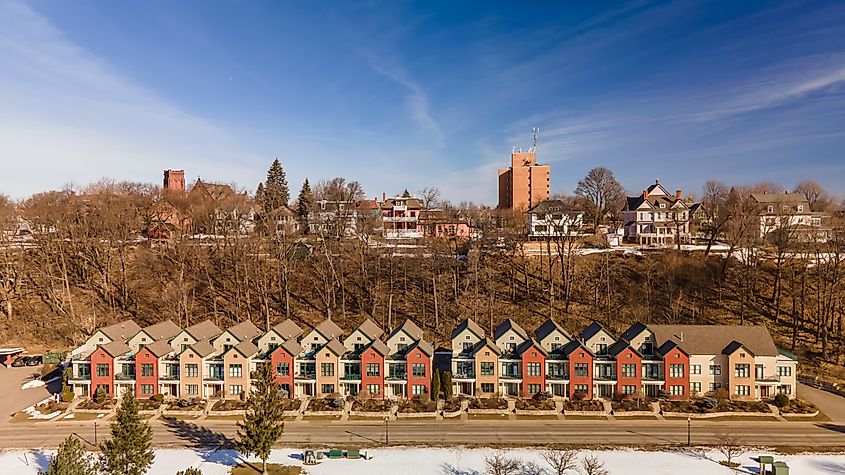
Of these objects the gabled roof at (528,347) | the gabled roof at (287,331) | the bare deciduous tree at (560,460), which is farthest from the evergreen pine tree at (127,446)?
the gabled roof at (528,347)

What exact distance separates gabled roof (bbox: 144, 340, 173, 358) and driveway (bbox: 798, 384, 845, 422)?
50.3m

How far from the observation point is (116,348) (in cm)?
4266

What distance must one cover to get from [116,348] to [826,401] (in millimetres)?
55977

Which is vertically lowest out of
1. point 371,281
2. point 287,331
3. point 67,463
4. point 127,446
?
point 127,446

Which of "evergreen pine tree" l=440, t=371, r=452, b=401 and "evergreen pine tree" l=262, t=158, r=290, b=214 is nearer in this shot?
"evergreen pine tree" l=440, t=371, r=452, b=401

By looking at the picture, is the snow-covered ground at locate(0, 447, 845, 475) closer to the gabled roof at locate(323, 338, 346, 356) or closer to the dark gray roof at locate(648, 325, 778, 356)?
the gabled roof at locate(323, 338, 346, 356)

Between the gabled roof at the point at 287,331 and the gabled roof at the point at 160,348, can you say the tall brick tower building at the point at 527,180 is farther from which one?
the gabled roof at the point at 160,348

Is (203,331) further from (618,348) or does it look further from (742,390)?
(742,390)

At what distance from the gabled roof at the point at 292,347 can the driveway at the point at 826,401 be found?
130 feet

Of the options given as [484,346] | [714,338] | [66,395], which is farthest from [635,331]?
[66,395]

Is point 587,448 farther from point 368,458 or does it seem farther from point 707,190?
point 707,190

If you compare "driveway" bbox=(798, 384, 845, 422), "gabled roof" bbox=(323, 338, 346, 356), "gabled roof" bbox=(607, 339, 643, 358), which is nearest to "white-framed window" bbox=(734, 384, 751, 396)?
"driveway" bbox=(798, 384, 845, 422)

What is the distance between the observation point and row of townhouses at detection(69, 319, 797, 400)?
40.9m

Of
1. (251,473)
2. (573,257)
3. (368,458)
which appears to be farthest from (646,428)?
(573,257)
